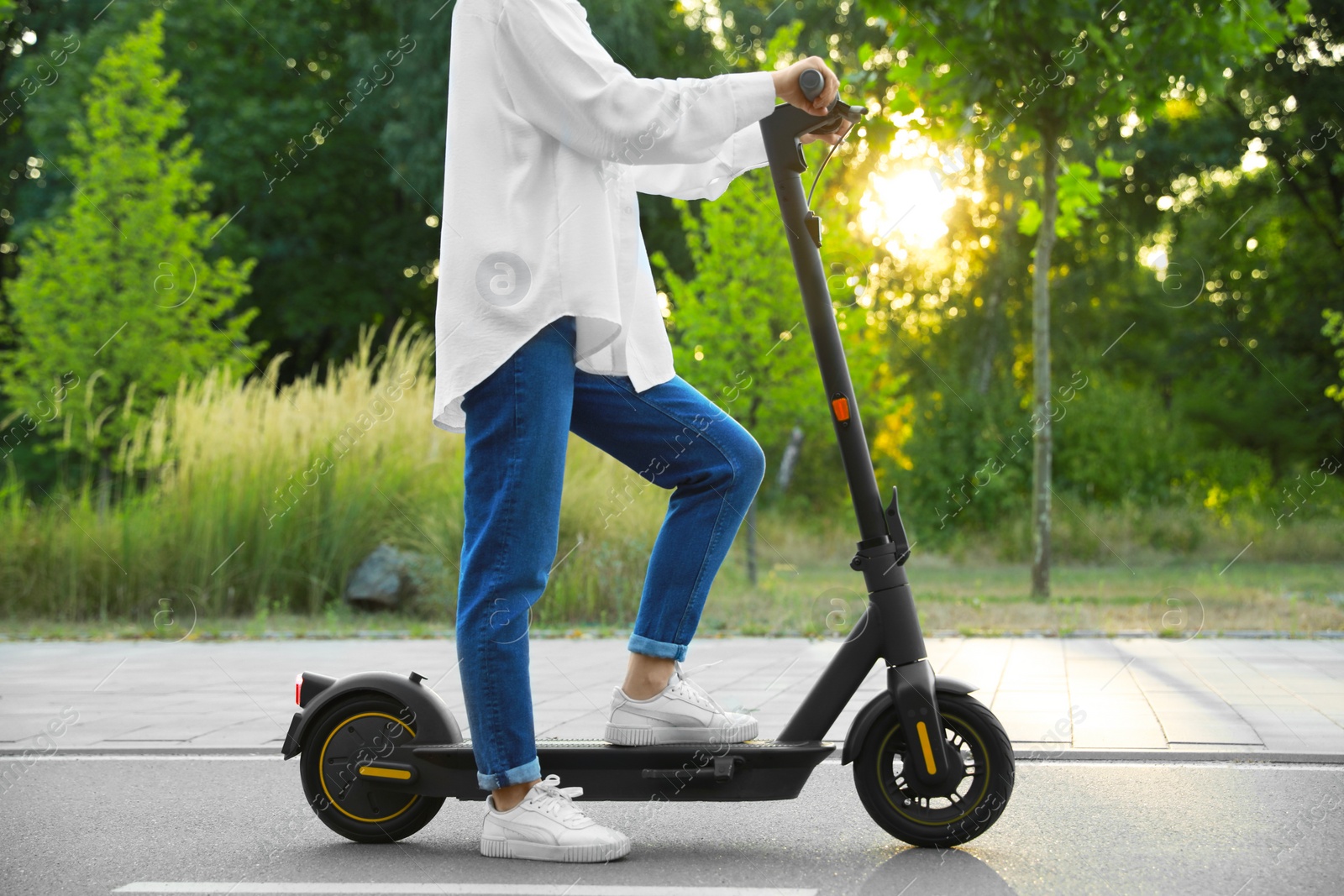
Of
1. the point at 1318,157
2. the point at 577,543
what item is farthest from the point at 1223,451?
the point at 577,543

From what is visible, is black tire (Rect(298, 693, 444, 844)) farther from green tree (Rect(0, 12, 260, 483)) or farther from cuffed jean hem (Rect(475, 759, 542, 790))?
green tree (Rect(0, 12, 260, 483))

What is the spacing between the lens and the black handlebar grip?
2709mm

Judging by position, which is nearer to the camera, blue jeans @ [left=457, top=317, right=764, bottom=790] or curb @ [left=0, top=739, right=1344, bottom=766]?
blue jeans @ [left=457, top=317, right=764, bottom=790]

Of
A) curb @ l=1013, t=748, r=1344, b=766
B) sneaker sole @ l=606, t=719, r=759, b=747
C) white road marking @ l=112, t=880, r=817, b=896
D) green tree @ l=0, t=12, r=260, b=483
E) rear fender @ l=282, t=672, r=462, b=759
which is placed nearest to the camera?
white road marking @ l=112, t=880, r=817, b=896

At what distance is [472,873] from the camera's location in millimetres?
2809

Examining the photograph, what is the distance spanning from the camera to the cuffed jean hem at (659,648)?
294cm

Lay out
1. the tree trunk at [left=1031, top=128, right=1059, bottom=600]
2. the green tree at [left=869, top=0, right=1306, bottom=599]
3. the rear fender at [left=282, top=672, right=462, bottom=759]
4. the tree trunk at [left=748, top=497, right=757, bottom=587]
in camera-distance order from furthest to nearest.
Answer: the tree trunk at [left=748, top=497, right=757, bottom=587] → the tree trunk at [left=1031, top=128, right=1059, bottom=600] → the green tree at [left=869, top=0, right=1306, bottom=599] → the rear fender at [left=282, top=672, right=462, bottom=759]

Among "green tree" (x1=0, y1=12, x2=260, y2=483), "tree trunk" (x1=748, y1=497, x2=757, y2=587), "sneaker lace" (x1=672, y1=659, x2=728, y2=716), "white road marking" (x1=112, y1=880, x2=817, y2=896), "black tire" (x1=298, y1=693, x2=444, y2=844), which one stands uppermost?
"green tree" (x1=0, y1=12, x2=260, y2=483)

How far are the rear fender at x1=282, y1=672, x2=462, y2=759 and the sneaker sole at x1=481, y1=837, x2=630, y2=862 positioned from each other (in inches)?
11.2

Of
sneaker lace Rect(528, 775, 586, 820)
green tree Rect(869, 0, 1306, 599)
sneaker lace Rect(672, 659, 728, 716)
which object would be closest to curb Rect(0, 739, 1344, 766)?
sneaker lace Rect(672, 659, 728, 716)

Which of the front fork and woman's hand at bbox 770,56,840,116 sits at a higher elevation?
woman's hand at bbox 770,56,840,116

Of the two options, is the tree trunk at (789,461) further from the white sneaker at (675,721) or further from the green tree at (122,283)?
the white sneaker at (675,721)

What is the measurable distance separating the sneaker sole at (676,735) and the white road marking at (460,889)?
0.35 metres

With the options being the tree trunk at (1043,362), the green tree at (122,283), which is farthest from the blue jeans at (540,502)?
the green tree at (122,283)
